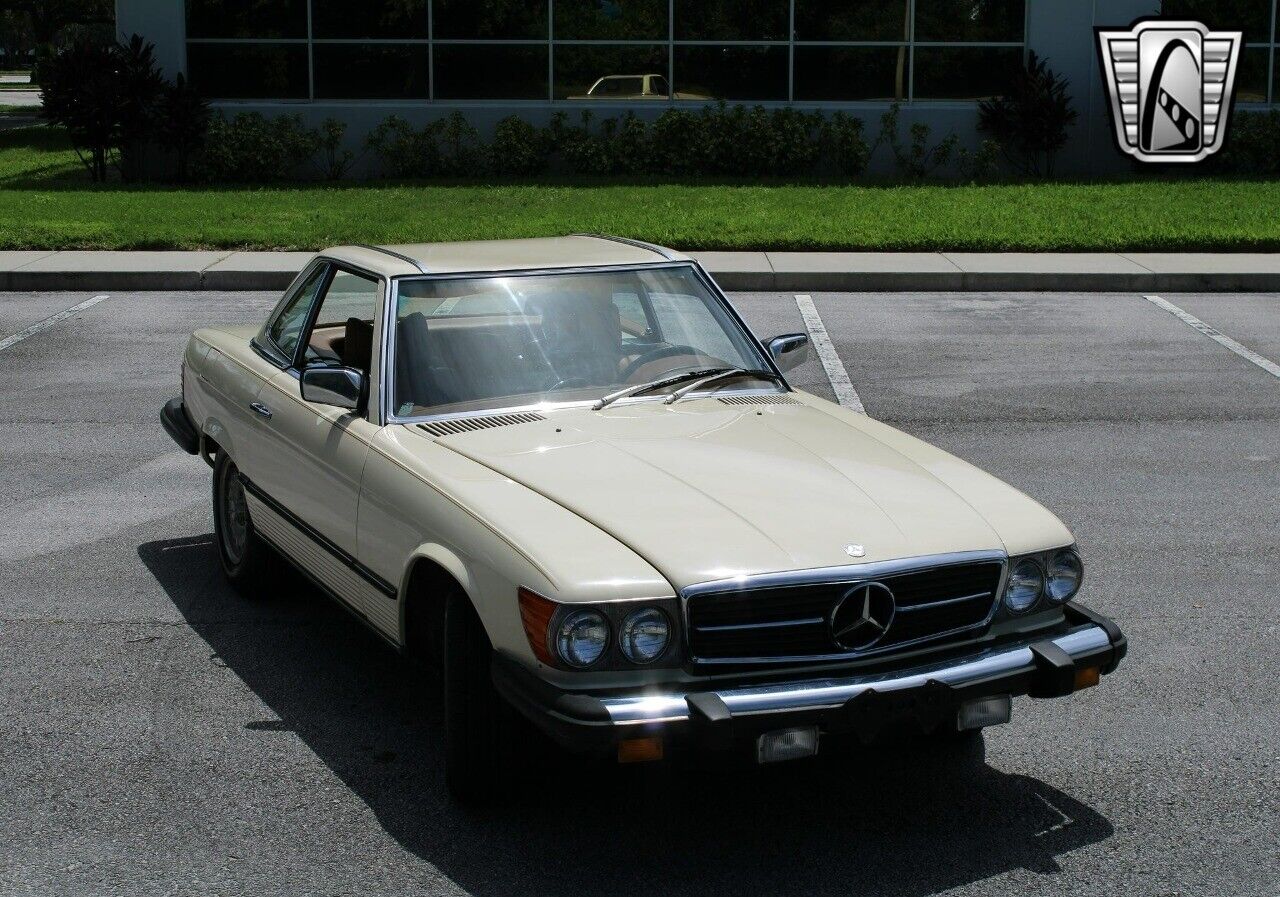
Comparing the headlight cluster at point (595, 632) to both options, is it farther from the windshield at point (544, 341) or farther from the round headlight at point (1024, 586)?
the windshield at point (544, 341)

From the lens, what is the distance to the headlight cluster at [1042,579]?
15.3ft

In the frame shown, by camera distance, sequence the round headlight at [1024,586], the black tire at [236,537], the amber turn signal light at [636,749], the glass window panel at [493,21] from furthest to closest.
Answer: the glass window panel at [493,21] → the black tire at [236,537] → the round headlight at [1024,586] → the amber turn signal light at [636,749]

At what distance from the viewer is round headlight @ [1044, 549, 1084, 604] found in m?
4.74

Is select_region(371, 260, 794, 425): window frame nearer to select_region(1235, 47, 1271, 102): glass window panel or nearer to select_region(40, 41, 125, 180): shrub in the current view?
select_region(40, 41, 125, 180): shrub

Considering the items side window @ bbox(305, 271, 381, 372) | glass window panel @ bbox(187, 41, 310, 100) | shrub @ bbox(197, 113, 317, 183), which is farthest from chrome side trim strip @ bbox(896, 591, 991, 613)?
glass window panel @ bbox(187, 41, 310, 100)

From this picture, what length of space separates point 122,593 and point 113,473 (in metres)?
→ 2.24

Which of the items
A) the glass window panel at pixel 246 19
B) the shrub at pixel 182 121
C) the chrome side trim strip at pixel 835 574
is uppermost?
the glass window panel at pixel 246 19

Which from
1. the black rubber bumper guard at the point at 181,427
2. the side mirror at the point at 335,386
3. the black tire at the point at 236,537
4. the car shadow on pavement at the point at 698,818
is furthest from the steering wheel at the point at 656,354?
the black rubber bumper guard at the point at 181,427

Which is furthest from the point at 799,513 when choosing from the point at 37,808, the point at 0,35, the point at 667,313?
the point at 0,35

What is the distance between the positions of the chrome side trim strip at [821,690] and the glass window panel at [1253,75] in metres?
22.3

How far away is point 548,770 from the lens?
4.98m

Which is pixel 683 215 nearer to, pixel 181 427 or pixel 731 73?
pixel 731 73

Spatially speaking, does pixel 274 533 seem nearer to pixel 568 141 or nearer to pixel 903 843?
pixel 903 843

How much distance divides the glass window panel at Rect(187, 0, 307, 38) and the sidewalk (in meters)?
8.44
